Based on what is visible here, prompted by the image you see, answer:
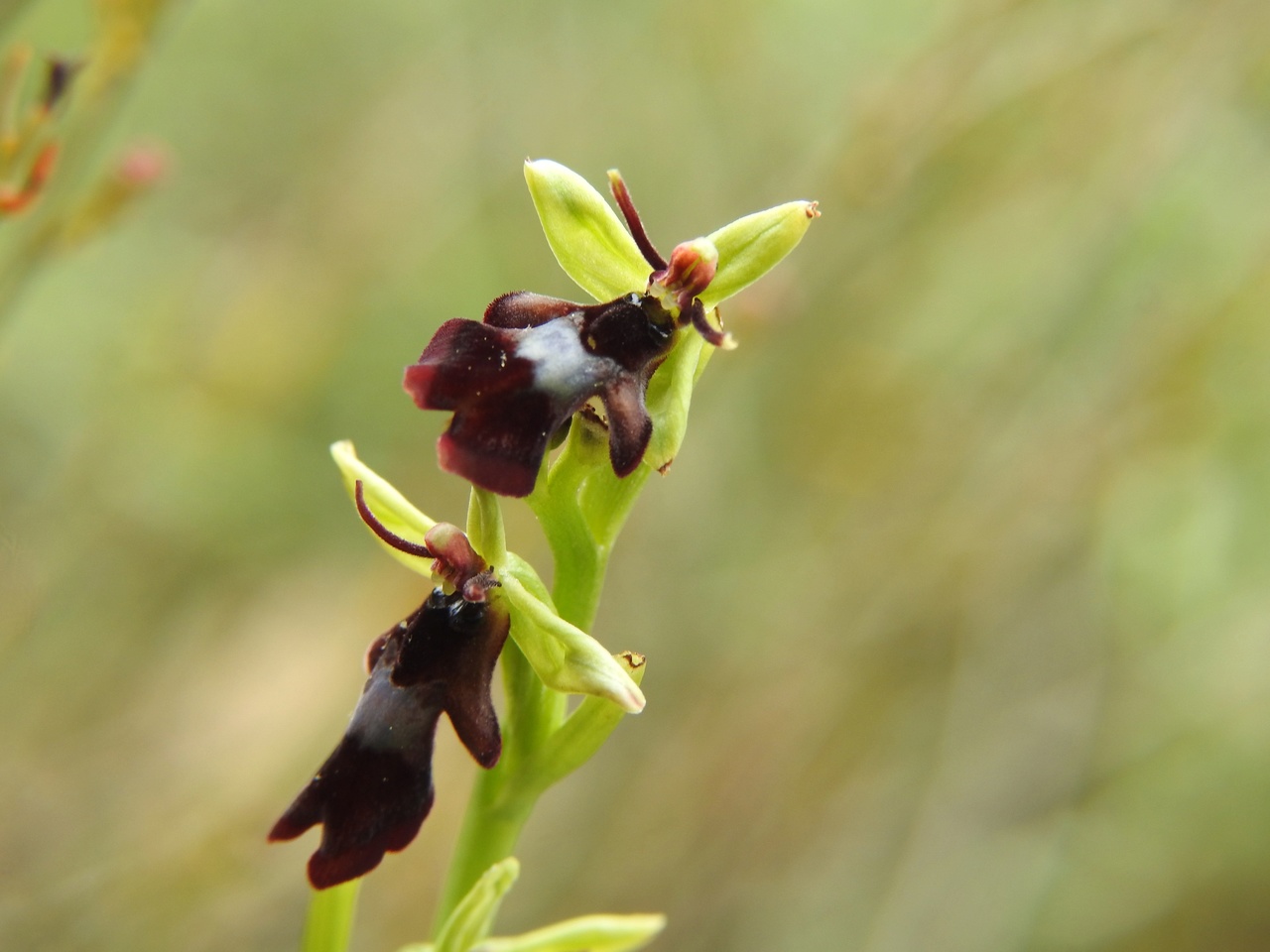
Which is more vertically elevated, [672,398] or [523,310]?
[523,310]

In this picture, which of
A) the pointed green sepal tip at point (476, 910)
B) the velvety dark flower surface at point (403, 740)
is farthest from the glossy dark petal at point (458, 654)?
the pointed green sepal tip at point (476, 910)

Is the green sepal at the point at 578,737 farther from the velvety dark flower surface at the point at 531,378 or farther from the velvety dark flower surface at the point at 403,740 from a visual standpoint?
the velvety dark flower surface at the point at 531,378

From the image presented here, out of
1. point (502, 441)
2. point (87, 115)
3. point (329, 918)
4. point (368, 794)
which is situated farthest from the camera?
point (87, 115)

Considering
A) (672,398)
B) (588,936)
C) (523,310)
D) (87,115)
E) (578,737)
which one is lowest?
(588,936)

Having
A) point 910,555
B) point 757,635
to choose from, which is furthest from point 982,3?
point 757,635

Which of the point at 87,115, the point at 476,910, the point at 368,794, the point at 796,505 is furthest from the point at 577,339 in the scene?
the point at 796,505

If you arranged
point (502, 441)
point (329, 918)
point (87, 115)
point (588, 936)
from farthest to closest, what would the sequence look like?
point (87, 115)
point (588, 936)
point (329, 918)
point (502, 441)

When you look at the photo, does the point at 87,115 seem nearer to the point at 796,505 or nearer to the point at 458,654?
the point at 458,654
